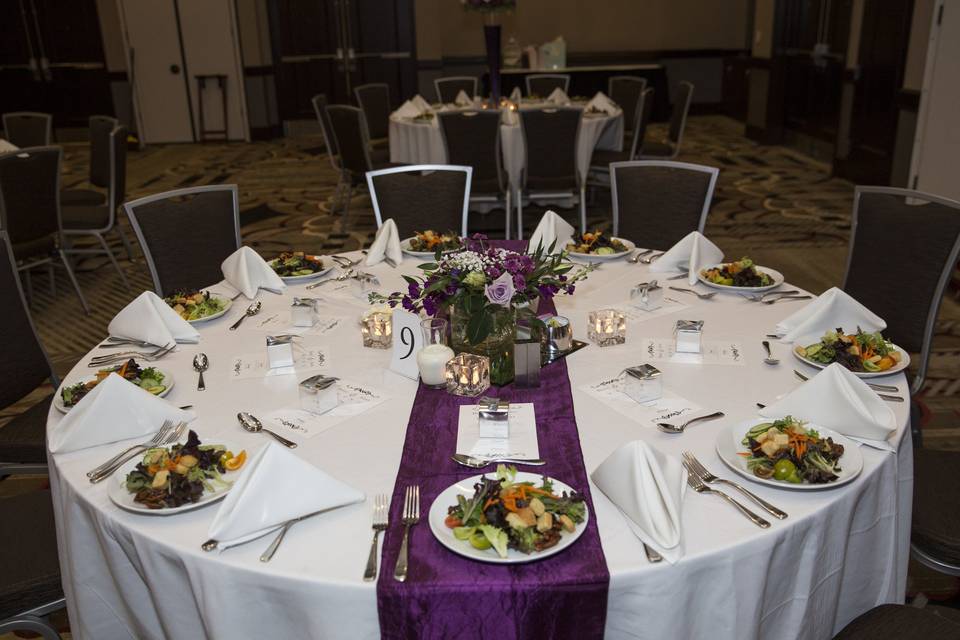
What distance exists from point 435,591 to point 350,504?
269 mm

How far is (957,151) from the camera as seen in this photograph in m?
5.43

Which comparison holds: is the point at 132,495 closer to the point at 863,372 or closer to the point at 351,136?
the point at 863,372

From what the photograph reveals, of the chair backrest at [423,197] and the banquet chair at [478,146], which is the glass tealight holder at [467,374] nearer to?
the chair backrest at [423,197]

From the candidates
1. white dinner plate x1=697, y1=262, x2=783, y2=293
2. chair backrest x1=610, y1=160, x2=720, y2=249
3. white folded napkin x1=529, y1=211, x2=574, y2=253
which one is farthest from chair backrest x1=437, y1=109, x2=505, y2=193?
white dinner plate x1=697, y1=262, x2=783, y2=293

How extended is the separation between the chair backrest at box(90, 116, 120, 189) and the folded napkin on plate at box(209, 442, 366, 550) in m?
4.32

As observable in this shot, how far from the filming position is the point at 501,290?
5.75ft

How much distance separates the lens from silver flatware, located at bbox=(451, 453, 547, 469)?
5.06ft

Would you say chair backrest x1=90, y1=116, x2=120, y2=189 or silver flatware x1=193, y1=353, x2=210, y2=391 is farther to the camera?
chair backrest x1=90, y1=116, x2=120, y2=189

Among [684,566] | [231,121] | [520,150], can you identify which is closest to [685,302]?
[684,566]

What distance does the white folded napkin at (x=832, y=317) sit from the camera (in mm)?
2100

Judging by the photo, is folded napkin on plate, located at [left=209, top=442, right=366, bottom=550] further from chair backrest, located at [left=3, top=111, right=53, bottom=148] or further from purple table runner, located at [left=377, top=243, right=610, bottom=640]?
chair backrest, located at [left=3, top=111, right=53, bottom=148]

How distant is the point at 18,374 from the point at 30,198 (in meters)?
2.16

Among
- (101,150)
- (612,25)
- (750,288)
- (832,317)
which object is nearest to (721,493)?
(832,317)

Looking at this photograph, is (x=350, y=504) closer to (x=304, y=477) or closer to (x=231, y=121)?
(x=304, y=477)
